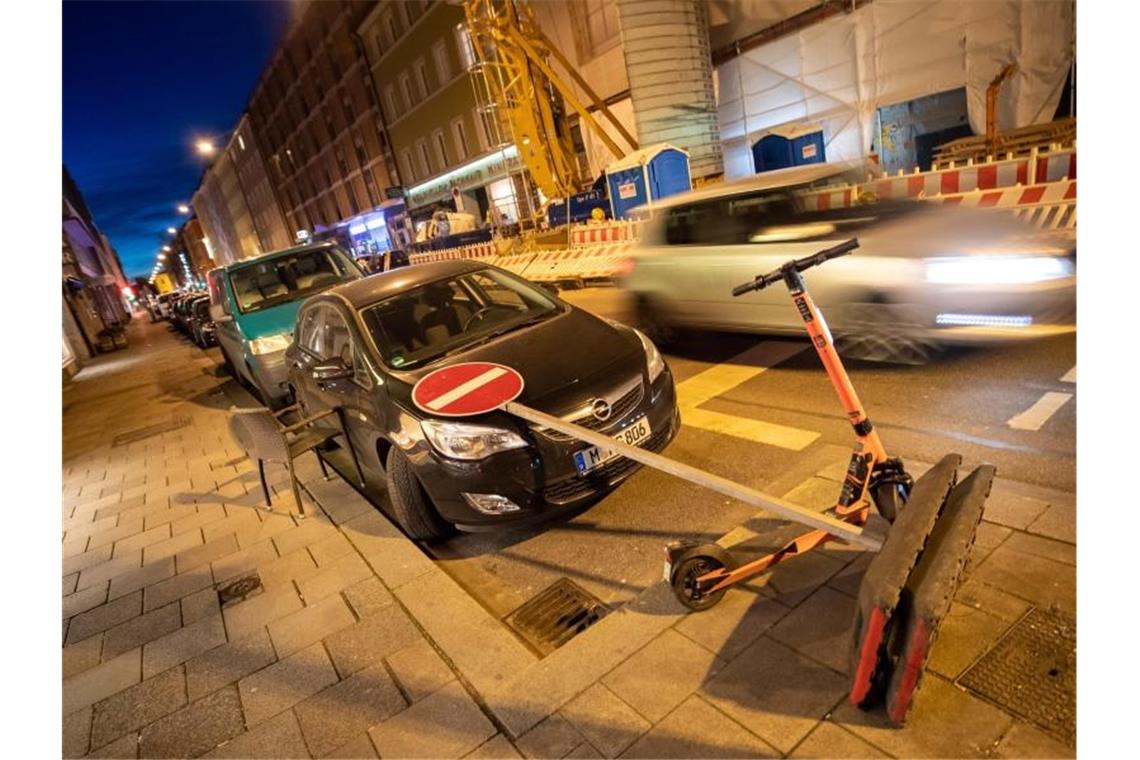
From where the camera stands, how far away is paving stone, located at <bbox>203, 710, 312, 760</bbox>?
2.56 metres

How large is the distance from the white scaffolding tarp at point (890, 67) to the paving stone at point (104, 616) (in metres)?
16.8

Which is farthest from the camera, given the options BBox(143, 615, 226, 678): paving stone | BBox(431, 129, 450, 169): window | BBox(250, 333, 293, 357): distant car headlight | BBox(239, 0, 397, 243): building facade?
BBox(239, 0, 397, 243): building facade

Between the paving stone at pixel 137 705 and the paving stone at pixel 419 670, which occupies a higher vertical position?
the paving stone at pixel 419 670

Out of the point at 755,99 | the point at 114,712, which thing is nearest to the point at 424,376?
the point at 114,712

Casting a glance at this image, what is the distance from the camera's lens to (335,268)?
8.80 meters

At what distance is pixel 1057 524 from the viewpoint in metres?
2.75

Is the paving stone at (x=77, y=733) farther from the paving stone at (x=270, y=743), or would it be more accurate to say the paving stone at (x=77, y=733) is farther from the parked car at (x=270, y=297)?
the parked car at (x=270, y=297)

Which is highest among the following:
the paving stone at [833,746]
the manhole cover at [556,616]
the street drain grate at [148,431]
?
the street drain grate at [148,431]

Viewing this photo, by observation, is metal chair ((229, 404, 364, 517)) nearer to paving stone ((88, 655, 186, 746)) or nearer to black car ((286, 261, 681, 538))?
black car ((286, 261, 681, 538))

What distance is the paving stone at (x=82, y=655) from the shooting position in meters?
3.55

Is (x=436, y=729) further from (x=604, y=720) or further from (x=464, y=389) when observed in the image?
(x=464, y=389)

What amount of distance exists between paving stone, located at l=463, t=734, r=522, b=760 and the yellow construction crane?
1997 cm

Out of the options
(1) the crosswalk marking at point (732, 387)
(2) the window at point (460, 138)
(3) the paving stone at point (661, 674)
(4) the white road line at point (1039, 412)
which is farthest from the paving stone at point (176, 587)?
(2) the window at point (460, 138)

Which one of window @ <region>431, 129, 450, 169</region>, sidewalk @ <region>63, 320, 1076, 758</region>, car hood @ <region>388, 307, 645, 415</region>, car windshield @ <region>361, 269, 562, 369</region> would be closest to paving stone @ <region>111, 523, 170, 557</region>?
sidewalk @ <region>63, 320, 1076, 758</region>
